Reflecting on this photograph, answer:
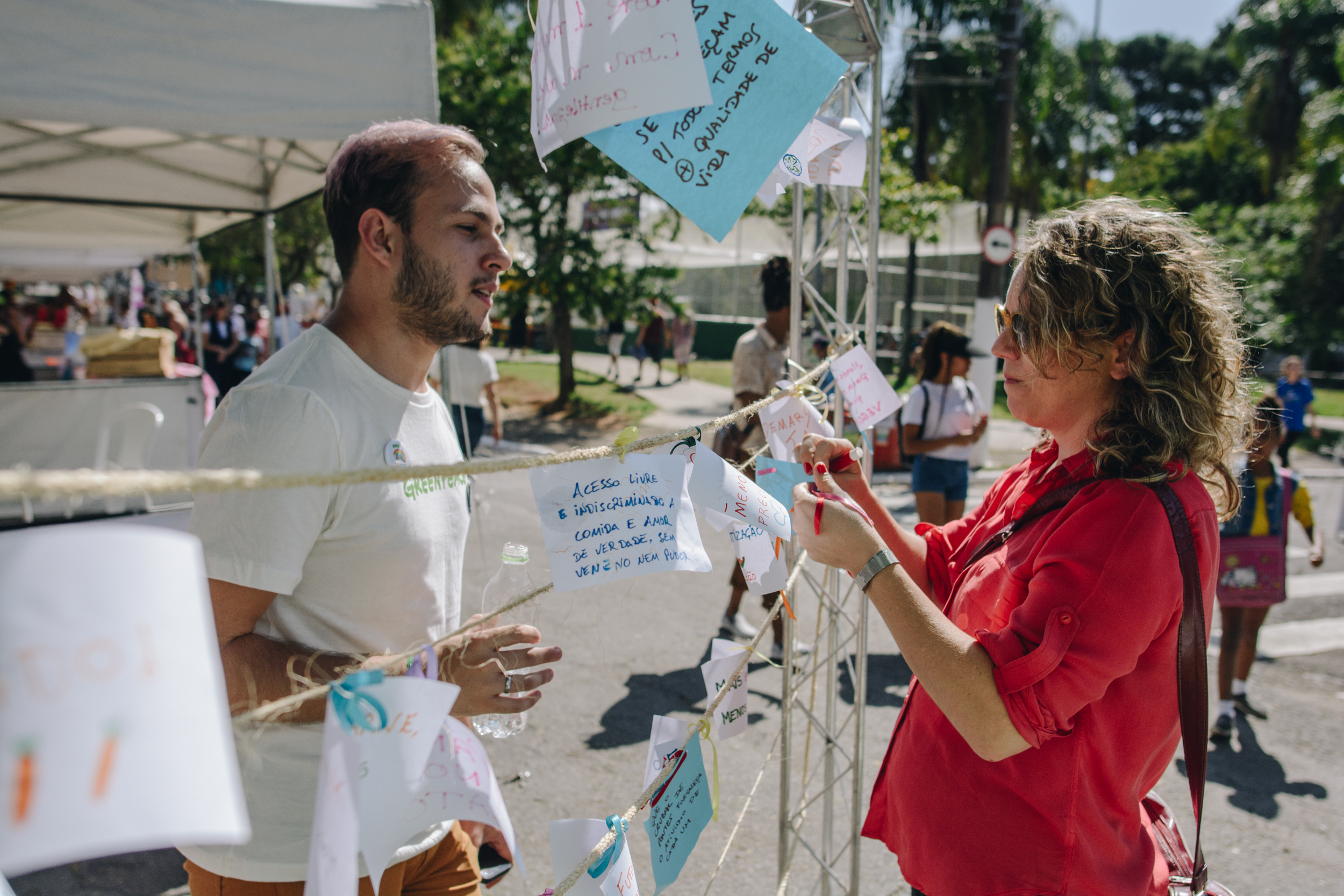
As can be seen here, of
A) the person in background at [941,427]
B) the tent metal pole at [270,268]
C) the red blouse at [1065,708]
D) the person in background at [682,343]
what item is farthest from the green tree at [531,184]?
the red blouse at [1065,708]

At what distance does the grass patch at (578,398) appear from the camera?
43.7ft

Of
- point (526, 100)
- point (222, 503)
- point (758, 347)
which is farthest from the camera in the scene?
point (526, 100)

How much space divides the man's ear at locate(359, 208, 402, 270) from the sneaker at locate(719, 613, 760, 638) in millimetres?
3656

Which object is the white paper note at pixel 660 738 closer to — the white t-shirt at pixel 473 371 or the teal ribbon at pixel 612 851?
the teal ribbon at pixel 612 851

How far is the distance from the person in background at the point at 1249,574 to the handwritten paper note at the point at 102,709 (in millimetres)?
4726

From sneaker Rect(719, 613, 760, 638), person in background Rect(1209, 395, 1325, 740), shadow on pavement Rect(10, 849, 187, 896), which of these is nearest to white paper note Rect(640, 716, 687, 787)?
shadow on pavement Rect(10, 849, 187, 896)

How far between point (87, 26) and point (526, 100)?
31.9 ft

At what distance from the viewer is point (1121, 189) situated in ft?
102

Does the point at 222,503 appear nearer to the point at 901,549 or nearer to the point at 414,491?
the point at 414,491

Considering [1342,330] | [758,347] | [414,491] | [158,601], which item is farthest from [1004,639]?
[1342,330]

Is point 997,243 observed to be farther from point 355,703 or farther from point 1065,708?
point 355,703

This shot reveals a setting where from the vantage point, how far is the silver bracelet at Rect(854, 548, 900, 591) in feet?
4.44

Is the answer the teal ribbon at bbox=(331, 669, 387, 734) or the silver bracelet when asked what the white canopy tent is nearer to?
the silver bracelet

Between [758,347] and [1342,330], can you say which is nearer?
[758,347]
